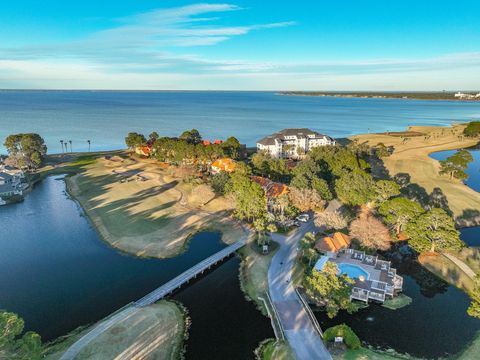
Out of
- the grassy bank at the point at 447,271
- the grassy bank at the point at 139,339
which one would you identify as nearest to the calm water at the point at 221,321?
the grassy bank at the point at 139,339

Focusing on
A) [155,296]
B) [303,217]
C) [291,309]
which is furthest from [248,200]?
[155,296]

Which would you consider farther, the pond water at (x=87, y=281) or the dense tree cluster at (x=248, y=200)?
the dense tree cluster at (x=248, y=200)

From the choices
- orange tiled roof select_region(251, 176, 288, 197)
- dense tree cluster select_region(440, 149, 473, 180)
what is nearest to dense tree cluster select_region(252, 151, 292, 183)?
orange tiled roof select_region(251, 176, 288, 197)

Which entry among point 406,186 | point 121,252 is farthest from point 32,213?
point 406,186

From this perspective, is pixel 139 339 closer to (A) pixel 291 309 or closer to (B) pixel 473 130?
(A) pixel 291 309

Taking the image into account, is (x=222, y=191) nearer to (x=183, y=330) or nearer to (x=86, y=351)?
(x=183, y=330)

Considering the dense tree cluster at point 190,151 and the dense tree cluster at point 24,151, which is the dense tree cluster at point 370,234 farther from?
the dense tree cluster at point 24,151

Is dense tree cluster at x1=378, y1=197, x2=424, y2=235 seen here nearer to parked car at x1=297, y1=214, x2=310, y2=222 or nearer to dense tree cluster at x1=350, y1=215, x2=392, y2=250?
dense tree cluster at x1=350, y1=215, x2=392, y2=250
